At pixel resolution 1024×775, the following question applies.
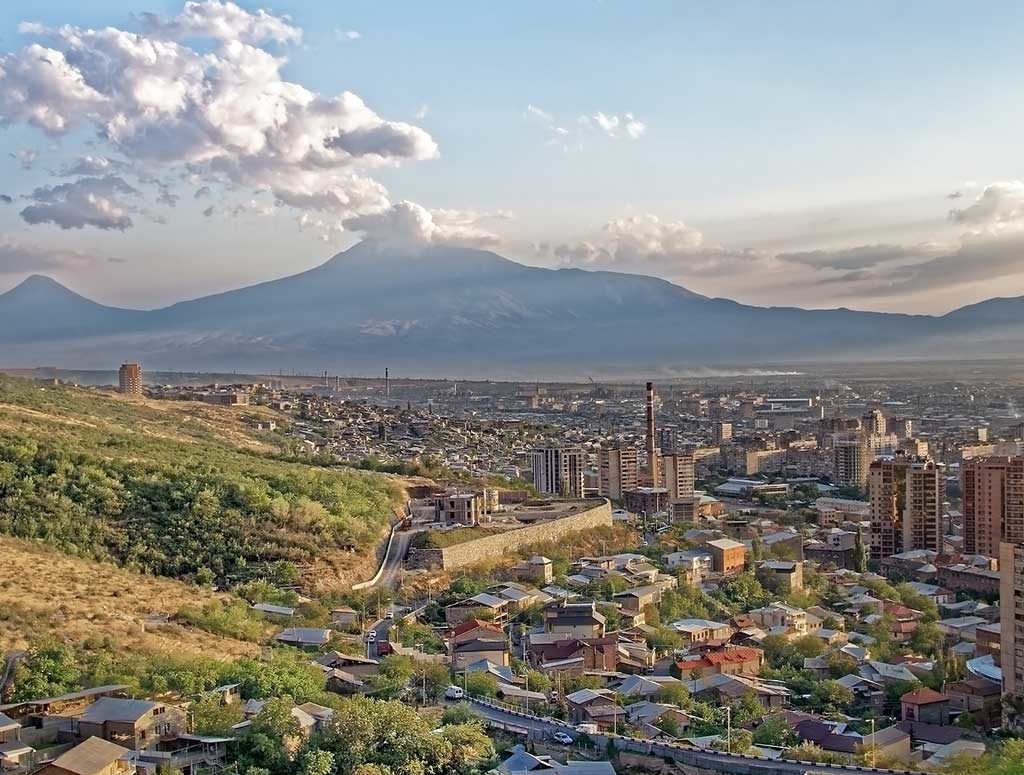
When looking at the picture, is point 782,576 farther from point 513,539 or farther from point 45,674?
point 45,674

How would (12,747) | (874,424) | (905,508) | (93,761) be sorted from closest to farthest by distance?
(93,761), (12,747), (905,508), (874,424)

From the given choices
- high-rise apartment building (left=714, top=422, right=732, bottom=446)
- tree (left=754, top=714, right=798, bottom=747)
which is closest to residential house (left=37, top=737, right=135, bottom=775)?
tree (left=754, top=714, right=798, bottom=747)

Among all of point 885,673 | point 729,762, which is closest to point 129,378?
point 885,673

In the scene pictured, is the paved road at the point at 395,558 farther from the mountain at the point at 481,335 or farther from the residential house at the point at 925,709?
the mountain at the point at 481,335

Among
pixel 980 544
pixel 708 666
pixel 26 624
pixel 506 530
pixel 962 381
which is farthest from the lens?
pixel 962 381

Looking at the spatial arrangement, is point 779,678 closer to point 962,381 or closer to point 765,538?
point 765,538

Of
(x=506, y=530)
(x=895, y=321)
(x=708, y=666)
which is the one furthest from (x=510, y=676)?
(x=895, y=321)
